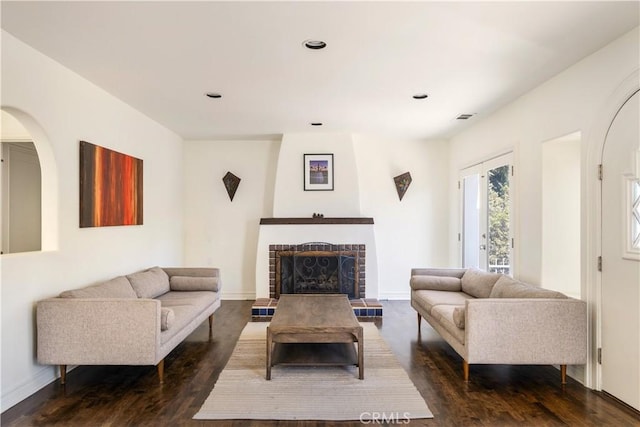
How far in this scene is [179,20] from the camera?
7.97ft

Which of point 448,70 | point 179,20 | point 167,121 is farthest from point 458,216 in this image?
point 179,20

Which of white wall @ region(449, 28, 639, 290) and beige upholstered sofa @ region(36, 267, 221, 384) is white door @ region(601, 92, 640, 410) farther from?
beige upholstered sofa @ region(36, 267, 221, 384)

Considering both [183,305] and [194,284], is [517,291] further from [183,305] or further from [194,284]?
[194,284]

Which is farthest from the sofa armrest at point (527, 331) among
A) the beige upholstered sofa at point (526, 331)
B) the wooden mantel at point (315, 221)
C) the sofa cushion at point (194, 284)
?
the wooden mantel at point (315, 221)

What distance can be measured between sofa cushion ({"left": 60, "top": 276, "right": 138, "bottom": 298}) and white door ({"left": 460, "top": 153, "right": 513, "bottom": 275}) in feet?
12.7

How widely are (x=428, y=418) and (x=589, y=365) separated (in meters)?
1.45

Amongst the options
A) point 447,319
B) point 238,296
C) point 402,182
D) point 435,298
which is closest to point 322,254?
point 238,296

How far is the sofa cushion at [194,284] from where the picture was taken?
450cm

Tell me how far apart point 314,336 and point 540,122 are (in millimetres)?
2852

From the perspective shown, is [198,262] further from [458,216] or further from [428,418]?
[428,418]

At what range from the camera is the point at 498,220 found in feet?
15.0

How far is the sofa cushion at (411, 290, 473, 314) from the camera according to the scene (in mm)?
3898

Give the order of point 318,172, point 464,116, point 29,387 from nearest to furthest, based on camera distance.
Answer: point 29,387
point 464,116
point 318,172

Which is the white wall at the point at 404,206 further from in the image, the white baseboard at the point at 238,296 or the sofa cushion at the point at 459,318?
the sofa cushion at the point at 459,318
